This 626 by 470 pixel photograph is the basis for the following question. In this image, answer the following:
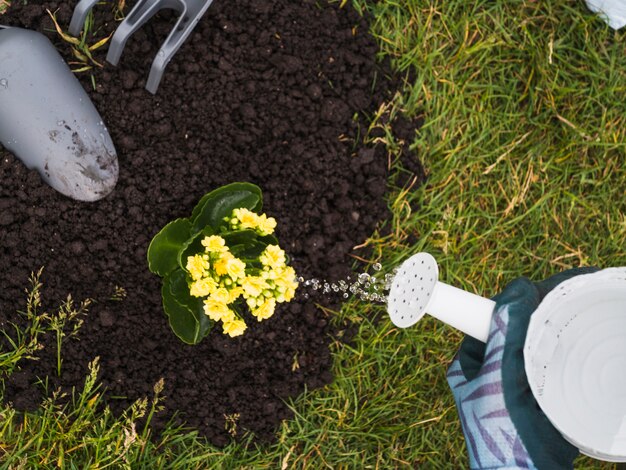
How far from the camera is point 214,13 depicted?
1.54 m

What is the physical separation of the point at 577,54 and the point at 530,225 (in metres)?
0.47

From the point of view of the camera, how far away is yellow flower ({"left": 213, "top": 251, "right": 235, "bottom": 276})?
125 centimetres

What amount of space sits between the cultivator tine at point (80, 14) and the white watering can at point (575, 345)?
865mm

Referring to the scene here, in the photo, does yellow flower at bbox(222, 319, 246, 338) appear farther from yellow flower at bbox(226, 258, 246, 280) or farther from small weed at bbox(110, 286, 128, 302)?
small weed at bbox(110, 286, 128, 302)

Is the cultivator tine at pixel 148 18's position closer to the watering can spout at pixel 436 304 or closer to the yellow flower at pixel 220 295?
the yellow flower at pixel 220 295

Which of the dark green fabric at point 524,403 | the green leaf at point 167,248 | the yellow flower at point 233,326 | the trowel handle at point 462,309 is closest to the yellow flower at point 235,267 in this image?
the yellow flower at point 233,326

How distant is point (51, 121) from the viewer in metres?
1.43

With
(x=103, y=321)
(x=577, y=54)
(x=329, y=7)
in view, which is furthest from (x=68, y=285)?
(x=577, y=54)

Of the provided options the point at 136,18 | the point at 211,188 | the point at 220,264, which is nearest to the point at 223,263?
the point at 220,264

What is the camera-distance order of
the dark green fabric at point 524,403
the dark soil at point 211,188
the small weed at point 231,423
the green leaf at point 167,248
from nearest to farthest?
the dark green fabric at point 524,403
the green leaf at point 167,248
the dark soil at point 211,188
the small weed at point 231,423

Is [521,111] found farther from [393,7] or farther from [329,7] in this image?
[329,7]

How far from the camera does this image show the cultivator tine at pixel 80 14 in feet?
4.64

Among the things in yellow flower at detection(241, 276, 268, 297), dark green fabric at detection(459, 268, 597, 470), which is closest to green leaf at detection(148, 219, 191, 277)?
yellow flower at detection(241, 276, 268, 297)

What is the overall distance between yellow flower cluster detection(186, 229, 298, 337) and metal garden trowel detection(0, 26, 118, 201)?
353 millimetres
